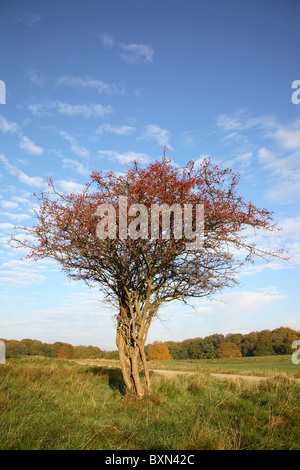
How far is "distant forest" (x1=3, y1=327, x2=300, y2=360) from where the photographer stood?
55.6 m

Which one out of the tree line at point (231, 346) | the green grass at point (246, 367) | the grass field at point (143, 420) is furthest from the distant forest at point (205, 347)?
the grass field at point (143, 420)

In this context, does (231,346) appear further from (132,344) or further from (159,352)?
(132,344)

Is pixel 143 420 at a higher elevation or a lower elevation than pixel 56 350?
higher

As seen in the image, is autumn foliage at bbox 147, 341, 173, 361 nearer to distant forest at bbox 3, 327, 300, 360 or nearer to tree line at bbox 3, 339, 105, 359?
distant forest at bbox 3, 327, 300, 360

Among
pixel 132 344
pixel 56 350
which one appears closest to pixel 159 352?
pixel 56 350

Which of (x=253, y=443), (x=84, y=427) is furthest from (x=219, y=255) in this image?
(x=84, y=427)

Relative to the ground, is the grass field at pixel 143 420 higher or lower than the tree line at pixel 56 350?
higher

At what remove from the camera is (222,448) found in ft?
14.2

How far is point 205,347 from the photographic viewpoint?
71438 millimetres

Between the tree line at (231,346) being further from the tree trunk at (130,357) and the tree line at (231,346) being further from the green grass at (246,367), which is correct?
the tree trunk at (130,357)

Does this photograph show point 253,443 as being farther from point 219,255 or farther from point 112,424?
point 219,255

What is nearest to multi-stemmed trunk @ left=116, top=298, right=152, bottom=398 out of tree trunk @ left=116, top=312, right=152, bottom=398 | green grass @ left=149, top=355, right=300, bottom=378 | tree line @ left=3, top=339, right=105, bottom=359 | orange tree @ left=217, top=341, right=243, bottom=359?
tree trunk @ left=116, top=312, right=152, bottom=398

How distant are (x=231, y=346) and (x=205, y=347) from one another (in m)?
8.00

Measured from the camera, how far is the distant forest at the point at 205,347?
2190 inches
